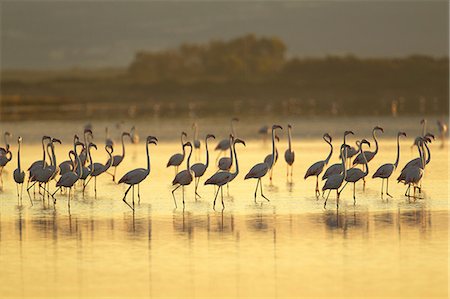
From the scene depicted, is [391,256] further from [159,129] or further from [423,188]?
[159,129]

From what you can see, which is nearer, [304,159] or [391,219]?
[391,219]

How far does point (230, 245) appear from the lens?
472 inches

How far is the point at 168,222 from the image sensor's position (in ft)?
45.4

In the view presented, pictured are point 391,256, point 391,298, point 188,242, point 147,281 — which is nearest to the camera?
point 391,298

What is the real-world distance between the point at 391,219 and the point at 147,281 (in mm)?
4925

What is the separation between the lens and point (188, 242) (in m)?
12.2

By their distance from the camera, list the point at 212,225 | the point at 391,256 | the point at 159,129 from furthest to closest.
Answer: the point at 159,129, the point at 212,225, the point at 391,256

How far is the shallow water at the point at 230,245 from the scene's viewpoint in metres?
9.84

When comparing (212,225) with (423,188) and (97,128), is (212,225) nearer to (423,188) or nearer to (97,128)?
(423,188)

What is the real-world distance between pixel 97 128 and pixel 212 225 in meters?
31.8

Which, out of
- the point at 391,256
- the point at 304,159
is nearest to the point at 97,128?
the point at 304,159

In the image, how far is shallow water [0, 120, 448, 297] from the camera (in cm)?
984

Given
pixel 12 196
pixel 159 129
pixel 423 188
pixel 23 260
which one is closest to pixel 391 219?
pixel 423 188

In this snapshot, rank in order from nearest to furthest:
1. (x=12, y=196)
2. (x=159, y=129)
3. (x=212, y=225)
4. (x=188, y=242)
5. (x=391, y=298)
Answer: (x=391, y=298) → (x=188, y=242) → (x=212, y=225) → (x=12, y=196) → (x=159, y=129)
